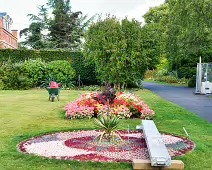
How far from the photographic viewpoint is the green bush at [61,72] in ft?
72.0

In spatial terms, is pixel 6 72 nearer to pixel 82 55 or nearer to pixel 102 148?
pixel 82 55

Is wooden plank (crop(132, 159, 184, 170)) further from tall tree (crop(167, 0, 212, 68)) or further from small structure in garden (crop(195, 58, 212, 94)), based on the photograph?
tall tree (crop(167, 0, 212, 68))

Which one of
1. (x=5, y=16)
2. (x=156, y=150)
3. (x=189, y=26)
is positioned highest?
(x=5, y=16)

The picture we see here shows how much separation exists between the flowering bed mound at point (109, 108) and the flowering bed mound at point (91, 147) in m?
2.22

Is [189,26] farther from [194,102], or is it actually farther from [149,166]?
[149,166]

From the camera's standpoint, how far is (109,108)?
8906 mm

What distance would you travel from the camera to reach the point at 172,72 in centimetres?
3794

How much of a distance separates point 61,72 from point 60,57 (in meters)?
2.21

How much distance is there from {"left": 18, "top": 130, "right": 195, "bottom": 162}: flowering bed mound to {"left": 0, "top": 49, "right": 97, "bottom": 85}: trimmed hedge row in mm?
17013

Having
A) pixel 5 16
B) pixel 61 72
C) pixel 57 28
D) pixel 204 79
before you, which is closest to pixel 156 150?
pixel 204 79

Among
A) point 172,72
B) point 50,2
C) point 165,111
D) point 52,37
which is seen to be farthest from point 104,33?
point 50,2

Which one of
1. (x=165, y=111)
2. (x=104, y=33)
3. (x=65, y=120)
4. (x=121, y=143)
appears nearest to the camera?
(x=121, y=143)

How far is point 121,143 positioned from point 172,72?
3325cm

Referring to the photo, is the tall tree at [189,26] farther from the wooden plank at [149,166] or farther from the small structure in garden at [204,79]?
the wooden plank at [149,166]
